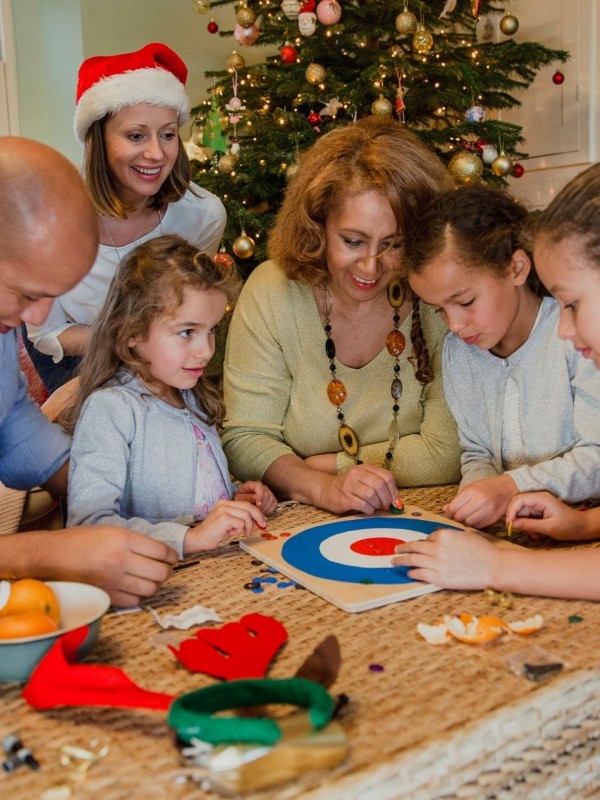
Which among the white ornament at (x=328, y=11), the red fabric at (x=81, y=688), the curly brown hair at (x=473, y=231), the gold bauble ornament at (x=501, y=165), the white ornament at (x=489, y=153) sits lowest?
the red fabric at (x=81, y=688)

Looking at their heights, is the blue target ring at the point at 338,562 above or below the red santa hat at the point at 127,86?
below

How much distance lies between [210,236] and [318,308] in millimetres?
626

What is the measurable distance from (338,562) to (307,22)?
230cm

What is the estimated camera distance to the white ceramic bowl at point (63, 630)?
802 millimetres

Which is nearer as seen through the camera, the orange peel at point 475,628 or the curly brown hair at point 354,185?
the orange peel at point 475,628

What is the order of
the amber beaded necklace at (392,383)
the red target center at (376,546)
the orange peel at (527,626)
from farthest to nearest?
the amber beaded necklace at (392,383)
the red target center at (376,546)
the orange peel at (527,626)

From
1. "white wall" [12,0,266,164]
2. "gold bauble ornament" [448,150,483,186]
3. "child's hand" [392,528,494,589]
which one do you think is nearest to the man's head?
"child's hand" [392,528,494,589]

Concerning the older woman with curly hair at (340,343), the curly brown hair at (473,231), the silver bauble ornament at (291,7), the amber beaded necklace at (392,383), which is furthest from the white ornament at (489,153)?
the curly brown hair at (473,231)

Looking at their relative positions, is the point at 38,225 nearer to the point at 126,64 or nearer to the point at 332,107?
the point at 126,64

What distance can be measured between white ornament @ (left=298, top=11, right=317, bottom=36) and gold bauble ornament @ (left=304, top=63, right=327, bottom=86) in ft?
0.38

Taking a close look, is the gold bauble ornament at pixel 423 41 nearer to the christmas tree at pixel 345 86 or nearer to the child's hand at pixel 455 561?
the christmas tree at pixel 345 86

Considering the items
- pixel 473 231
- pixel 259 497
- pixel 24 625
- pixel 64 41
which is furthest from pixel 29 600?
pixel 64 41

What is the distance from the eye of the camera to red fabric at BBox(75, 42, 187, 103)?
211 centimetres

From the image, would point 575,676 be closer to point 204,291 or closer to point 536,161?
point 204,291
